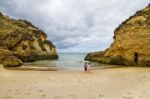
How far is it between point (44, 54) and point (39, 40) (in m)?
4.82

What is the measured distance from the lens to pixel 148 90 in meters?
15.4

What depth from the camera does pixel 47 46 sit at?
3465 inches

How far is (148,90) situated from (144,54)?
25939mm

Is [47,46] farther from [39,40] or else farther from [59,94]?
[59,94]

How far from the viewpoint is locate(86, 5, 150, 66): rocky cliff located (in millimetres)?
40562

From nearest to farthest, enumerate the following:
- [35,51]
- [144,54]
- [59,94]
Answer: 1. [59,94]
2. [144,54]
3. [35,51]

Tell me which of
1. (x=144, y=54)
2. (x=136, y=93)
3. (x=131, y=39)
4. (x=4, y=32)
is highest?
(x=4, y=32)

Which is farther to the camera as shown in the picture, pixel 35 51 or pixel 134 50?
pixel 35 51

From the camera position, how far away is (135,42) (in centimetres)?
4238

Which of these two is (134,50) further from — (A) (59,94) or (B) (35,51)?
(B) (35,51)

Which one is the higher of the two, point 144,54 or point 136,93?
point 144,54

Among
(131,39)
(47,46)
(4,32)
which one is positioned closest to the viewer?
(131,39)

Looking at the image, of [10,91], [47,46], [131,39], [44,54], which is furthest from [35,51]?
[10,91]

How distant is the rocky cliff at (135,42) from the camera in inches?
1597
